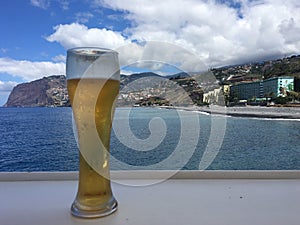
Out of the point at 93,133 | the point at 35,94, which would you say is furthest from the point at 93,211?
the point at 35,94

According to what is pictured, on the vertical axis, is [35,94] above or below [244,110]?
above

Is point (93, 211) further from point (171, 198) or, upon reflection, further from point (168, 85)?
point (168, 85)

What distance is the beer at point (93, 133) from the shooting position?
0.56 m

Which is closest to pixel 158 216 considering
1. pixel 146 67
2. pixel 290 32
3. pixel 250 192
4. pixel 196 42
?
pixel 250 192

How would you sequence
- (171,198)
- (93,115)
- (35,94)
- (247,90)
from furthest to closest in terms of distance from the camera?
(247,90)
(35,94)
(171,198)
(93,115)

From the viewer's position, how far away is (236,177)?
884mm

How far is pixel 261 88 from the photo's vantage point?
147cm

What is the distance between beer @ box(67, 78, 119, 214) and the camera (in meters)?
0.56

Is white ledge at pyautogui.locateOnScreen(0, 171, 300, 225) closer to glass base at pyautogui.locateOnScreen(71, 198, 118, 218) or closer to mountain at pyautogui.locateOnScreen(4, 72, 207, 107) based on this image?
glass base at pyautogui.locateOnScreen(71, 198, 118, 218)

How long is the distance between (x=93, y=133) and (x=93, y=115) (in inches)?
1.5

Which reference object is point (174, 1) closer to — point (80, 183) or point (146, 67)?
point (146, 67)

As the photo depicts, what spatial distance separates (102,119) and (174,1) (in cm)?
91

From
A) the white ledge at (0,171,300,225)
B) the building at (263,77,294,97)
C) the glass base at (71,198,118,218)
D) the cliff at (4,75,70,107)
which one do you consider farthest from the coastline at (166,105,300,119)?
the glass base at (71,198,118,218)

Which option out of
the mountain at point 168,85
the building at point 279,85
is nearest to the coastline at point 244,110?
the mountain at point 168,85
